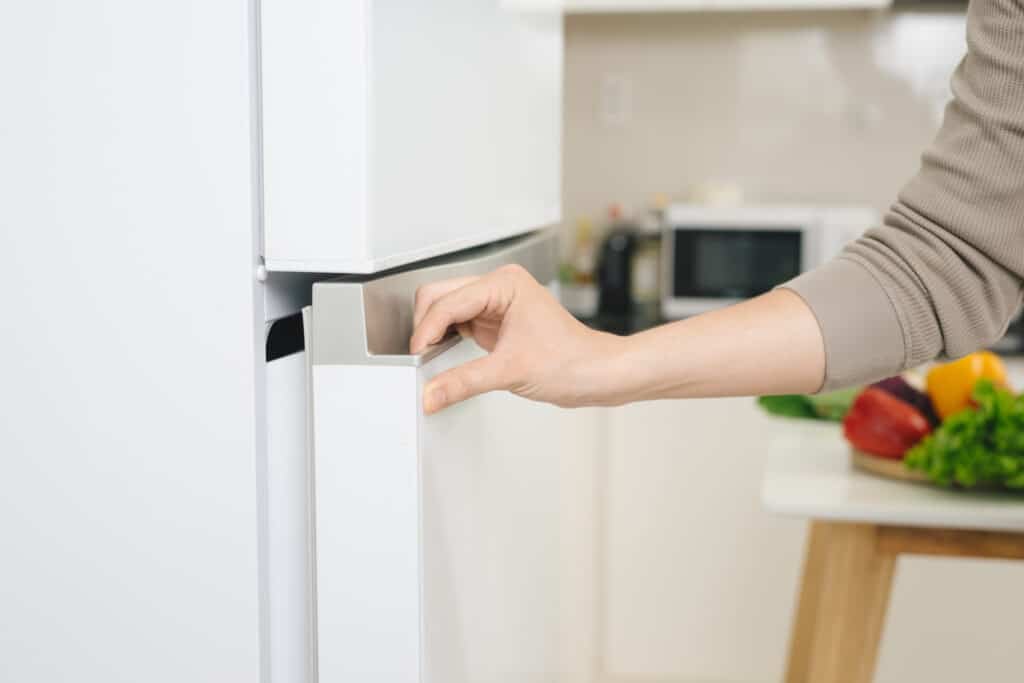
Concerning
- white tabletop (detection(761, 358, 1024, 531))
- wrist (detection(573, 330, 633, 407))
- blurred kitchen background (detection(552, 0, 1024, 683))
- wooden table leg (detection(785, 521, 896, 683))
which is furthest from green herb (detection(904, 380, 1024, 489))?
blurred kitchen background (detection(552, 0, 1024, 683))

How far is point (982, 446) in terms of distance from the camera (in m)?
1.31

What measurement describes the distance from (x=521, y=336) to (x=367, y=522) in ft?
0.53

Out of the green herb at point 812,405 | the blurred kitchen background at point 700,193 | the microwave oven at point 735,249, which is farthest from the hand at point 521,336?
the microwave oven at point 735,249

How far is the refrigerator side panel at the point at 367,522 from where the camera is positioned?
58 centimetres

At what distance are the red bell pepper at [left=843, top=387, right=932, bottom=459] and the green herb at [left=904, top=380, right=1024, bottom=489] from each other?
0.05 meters

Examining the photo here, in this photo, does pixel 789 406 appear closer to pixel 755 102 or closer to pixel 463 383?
pixel 463 383

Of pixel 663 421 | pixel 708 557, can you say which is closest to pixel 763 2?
pixel 663 421

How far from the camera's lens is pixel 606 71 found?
3271mm

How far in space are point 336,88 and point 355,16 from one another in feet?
0.11

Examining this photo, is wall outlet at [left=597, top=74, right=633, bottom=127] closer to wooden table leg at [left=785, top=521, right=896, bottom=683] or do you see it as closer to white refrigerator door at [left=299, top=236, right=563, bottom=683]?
wooden table leg at [left=785, top=521, right=896, bottom=683]

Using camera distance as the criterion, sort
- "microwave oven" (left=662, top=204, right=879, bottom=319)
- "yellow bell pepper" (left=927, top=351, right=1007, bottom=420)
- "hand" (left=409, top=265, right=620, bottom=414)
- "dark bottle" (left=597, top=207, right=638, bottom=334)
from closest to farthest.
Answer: "hand" (left=409, top=265, right=620, bottom=414) → "yellow bell pepper" (left=927, top=351, right=1007, bottom=420) → "microwave oven" (left=662, top=204, right=879, bottom=319) → "dark bottle" (left=597, top=207, right=638, bottom=334)

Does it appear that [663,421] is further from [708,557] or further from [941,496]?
[941,496]

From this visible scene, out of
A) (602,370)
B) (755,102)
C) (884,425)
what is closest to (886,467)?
(884,425)

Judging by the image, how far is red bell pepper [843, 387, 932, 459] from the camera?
4.57 feet
